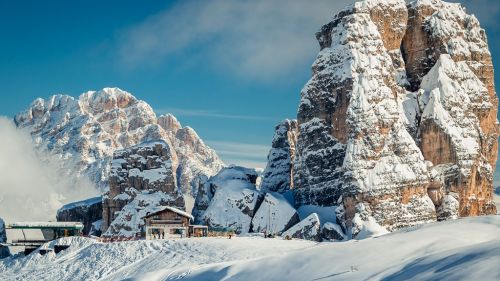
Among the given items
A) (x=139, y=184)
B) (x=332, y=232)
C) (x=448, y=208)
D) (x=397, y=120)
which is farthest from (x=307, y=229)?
(x=139, y=184)

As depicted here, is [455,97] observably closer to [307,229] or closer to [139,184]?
[307,229]

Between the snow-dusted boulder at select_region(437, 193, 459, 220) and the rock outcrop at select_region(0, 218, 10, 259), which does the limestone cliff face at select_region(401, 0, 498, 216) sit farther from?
the rock outcrop at select_region(0, 218, 10, 259)

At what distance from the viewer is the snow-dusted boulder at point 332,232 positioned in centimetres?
9050

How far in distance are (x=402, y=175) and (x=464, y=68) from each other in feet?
107

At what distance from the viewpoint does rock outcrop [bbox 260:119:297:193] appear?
126m

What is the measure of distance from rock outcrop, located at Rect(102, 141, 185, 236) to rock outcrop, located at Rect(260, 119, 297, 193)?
2304 centimetres

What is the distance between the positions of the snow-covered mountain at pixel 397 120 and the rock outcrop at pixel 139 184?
23.4 m

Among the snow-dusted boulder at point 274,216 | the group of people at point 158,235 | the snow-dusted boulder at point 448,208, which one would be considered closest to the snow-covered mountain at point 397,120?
the snow-dusted boulder at point 448,208

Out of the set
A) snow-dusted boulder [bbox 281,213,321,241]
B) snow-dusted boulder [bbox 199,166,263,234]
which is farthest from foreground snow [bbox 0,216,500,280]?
snow-dusted boulder [bbox 199,166,263,234]

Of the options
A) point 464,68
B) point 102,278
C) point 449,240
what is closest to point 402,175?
point 464,68

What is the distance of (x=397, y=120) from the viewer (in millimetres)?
101125

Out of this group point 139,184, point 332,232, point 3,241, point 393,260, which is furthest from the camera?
point 139,184

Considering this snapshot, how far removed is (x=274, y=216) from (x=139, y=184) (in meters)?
26.0

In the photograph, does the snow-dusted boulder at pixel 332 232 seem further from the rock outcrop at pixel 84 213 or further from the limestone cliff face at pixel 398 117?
the rock outcrop at pixel 84 213
